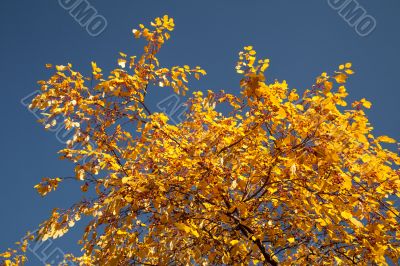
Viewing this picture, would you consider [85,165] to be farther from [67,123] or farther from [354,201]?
[354,201]

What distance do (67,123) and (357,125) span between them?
2.88 metres

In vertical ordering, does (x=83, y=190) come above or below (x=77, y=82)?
below

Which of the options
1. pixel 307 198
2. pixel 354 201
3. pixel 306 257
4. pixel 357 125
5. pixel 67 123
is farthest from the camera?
pixel 306 257

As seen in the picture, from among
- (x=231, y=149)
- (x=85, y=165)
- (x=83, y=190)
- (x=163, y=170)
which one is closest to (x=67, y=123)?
(x=85, y=165)

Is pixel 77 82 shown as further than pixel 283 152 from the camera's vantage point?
Yes

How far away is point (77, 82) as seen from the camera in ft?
12.5

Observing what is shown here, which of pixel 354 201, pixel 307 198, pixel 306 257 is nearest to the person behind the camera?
pixel 354 201

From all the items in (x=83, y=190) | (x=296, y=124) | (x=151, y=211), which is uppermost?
(x=296, y=124)

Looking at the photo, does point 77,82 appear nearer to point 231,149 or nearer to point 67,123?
point 67,123

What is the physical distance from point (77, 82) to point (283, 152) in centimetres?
248

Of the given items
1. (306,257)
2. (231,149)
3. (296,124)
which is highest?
(296,124)

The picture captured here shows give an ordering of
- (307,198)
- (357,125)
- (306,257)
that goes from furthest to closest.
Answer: (306,257), (307,198), (357,125)

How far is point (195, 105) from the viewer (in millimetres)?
4730

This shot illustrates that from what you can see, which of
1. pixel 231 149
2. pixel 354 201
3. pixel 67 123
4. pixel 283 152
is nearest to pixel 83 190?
pixel 67 123
